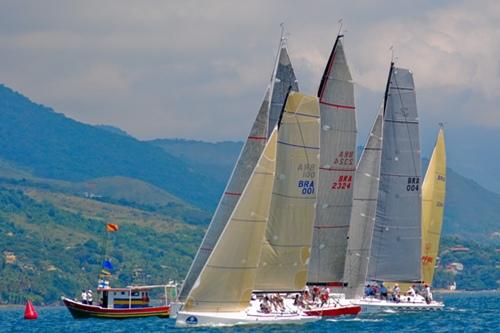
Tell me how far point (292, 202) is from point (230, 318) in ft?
29.0

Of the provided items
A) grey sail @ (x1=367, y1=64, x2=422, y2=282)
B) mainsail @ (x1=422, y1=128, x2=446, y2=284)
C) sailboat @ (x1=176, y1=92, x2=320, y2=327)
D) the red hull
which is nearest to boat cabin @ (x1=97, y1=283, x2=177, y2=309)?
grey sail @ (x1=367, y1=64, x2=422, y2=282)

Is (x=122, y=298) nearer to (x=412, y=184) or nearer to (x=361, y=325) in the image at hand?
(x=412, y=184)

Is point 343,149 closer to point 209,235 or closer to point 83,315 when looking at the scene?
point 209,235

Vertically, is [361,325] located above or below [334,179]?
below

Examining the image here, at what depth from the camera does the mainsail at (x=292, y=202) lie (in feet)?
274

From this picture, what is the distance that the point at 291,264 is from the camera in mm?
86312

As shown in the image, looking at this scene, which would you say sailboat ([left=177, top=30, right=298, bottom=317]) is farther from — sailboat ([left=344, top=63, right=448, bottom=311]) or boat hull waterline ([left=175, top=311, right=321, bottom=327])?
sailboat ([left=344, top=63, right=448, bottom=311])

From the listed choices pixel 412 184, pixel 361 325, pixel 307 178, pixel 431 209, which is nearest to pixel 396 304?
pixel 412 184

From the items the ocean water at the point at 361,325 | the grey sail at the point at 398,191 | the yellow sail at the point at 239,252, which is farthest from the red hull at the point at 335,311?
the grey sail at the point at 398,191

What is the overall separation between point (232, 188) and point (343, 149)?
8325 millimetres

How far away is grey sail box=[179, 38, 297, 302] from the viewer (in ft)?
298

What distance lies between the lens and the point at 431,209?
11944 cm

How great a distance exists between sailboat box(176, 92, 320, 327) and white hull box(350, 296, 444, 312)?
56.1 feet

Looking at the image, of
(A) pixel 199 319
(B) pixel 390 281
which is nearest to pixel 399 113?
(B) pixel 390 281
